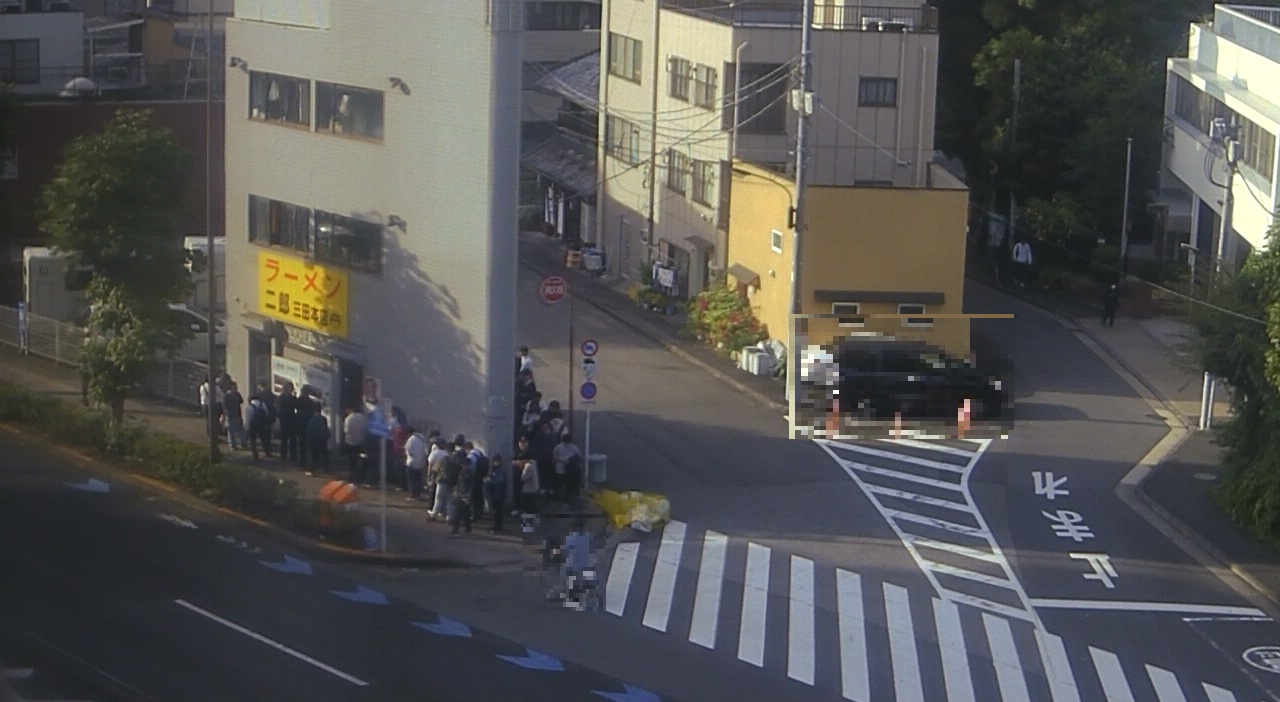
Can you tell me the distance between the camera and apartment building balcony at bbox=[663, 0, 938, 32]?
3097 cm

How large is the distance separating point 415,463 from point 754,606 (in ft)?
15.6

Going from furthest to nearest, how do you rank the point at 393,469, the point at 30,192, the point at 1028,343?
the point at 30,192 < the point at 1028,343 < the point at 393,469

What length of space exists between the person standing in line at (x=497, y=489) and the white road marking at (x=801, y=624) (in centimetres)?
327

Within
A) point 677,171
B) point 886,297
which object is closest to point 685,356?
→ point 886,297

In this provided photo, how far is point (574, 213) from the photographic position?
3978 centimetres

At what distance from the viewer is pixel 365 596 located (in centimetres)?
1684

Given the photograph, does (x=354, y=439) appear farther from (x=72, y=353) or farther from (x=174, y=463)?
(x=72, y=353)

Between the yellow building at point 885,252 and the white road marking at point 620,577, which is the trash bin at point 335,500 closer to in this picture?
the white road marking at point 620,577

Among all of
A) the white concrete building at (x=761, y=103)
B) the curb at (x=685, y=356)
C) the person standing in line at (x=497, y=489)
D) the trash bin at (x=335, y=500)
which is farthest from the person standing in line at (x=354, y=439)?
the white concrete building at (x=761, y=103)

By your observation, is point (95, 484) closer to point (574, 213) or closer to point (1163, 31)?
point (574, 213)

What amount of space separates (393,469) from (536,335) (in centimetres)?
933

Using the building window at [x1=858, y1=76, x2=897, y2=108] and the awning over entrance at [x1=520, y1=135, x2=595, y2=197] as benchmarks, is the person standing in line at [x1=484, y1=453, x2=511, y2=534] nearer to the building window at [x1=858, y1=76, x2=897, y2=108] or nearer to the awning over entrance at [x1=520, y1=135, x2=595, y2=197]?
the building window at [x1=858, y1=76, x2=897, y2=108]

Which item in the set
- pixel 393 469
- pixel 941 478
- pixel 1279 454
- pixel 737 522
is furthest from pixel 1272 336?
pixel 393 469

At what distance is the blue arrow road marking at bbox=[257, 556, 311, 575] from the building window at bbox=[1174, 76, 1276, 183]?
16.6 m
